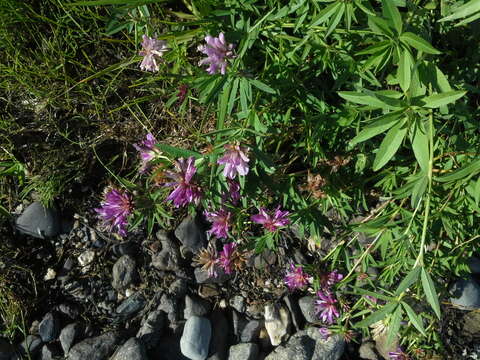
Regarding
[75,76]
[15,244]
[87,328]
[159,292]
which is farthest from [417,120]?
[15,244]

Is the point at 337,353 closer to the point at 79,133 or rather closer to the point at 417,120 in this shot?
the point at 417,120

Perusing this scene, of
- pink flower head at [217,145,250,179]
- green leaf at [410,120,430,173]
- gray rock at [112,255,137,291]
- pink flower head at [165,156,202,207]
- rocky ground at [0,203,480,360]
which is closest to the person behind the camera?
green leaf at [410,120,430,173]

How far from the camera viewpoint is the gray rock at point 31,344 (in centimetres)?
306

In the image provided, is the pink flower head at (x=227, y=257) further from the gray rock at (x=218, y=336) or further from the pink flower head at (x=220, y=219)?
the gray rock at (x=218, y=336)

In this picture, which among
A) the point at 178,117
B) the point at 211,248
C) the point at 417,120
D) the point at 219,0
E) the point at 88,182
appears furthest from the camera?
the point at 88,182

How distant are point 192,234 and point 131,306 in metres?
0.60

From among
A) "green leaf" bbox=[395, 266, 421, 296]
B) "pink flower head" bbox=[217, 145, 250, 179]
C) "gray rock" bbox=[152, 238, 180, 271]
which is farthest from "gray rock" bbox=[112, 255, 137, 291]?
"green leaf" bbox=[395, 266, 421, 296]

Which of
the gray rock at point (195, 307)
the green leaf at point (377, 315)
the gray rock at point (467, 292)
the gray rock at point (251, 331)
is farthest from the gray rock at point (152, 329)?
the gray rock at point (467, 292)

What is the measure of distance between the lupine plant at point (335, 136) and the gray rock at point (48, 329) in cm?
118

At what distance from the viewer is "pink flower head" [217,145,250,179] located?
171 centimetres

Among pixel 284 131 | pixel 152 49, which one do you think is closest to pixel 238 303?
pixel 284 131

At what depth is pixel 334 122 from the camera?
2.21 meters

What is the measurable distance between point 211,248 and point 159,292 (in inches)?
20.8

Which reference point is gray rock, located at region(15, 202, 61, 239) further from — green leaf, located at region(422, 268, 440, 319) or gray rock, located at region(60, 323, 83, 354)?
green leaf, located at region(422, 268, 440, 319)
